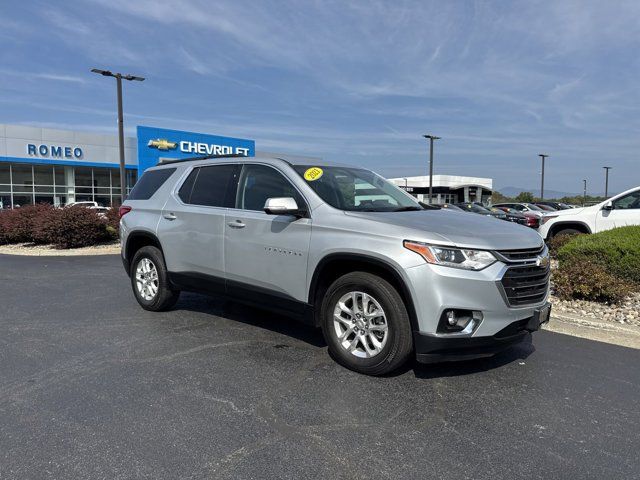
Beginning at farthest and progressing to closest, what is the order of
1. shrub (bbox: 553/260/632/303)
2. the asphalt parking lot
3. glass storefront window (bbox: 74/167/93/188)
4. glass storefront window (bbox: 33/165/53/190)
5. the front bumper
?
glass storefront window (bbox: 74/167/93/188) → glass storefront window (bbox: 33/165/53/190) → shrub (bbox: 553/260/632/303) → the front bumper → the asphalt parking lot

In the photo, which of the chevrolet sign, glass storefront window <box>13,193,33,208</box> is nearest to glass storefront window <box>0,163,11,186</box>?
glass storefront window <box>13,193,33,208</box>

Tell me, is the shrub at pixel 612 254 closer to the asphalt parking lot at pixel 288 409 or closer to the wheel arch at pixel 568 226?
the asphalt parking lot at pixel 288 409

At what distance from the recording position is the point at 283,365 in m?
4.43

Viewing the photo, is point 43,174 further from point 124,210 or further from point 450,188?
point 450,188

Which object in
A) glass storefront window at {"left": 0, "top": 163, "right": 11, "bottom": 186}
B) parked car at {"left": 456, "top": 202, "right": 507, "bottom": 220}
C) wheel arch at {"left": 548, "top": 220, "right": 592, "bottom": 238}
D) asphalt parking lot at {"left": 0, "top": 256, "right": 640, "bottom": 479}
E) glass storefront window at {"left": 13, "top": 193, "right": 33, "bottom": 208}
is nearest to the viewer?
asphalt parking lot at {"left": 0, "top": 256, "right": 640, "bottom": 479}

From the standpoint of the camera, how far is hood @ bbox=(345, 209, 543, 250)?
3.77m

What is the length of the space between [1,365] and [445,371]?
392cm

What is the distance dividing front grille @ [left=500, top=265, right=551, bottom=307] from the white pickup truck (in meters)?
7.36

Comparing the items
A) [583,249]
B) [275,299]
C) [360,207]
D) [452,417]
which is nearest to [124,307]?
[275,299]

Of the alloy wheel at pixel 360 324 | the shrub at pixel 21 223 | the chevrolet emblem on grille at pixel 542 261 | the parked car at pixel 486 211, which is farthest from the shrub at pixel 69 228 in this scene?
the chevrolet emblem on grille at pixel 542 261

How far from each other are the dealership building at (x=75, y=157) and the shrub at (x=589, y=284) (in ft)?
96.6

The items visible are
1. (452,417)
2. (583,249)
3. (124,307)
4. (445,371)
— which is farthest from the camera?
(583,249)

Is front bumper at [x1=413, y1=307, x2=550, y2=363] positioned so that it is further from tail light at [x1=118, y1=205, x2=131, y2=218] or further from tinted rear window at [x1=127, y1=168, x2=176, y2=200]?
tail light at [x1=118, y1=205, x2=131, y2=218]

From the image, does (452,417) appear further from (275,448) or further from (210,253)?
(210,253)
